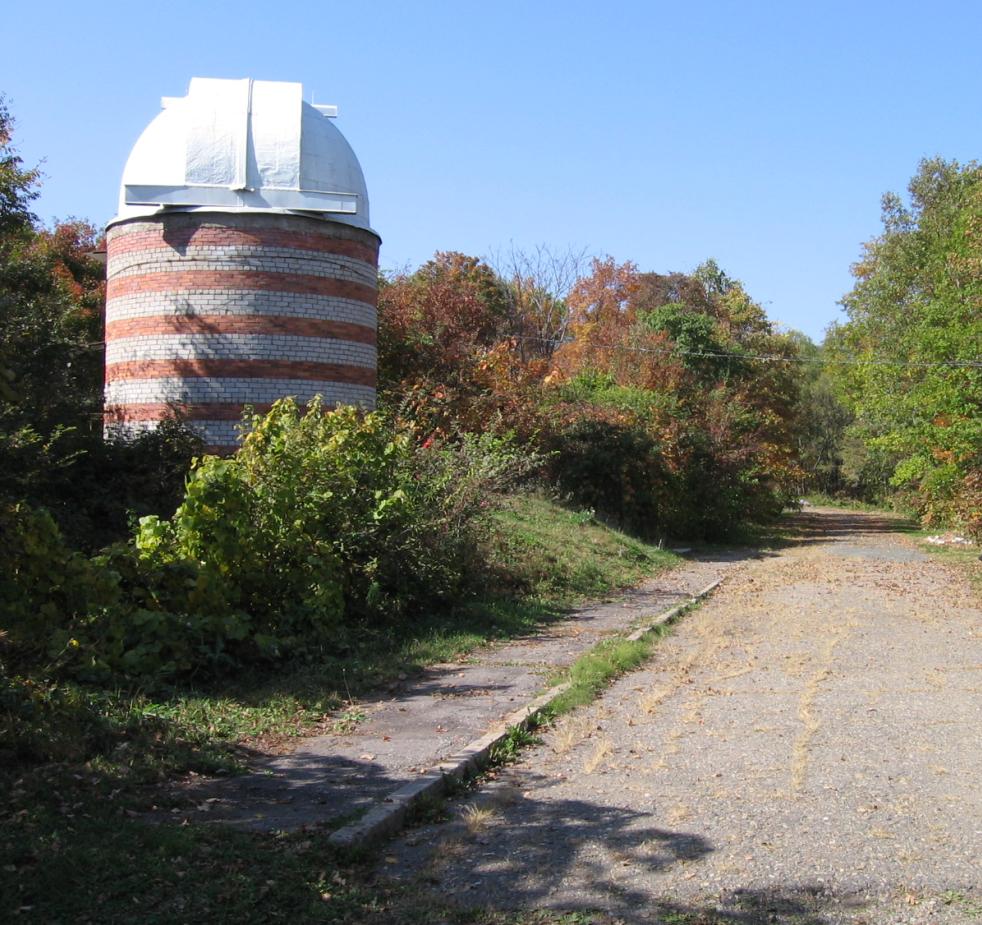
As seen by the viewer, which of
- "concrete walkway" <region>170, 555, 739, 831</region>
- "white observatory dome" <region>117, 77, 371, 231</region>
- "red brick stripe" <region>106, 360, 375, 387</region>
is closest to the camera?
"concrete walkway" <region>170, 555, 739, 831</region>

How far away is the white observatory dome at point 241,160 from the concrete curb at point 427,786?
43.6 feet

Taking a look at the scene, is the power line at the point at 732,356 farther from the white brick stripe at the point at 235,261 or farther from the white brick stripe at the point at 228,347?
the white brick stripe at the point at 228,347

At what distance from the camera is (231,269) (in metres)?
18.9

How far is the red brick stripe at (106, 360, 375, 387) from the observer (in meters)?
18.7

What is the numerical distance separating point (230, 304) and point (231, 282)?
0.43 metres

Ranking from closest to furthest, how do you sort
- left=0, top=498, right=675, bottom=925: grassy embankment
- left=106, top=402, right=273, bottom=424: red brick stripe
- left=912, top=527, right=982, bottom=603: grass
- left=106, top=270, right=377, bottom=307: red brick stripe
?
left=0, top=498, right=675, bottom=925: grassy embankment, left=106, top=402, right=273, bottom=424: red brick stripe, left=106, top=270, right=377, bottom=307: red brick stripe, left=912, top=527, right=982, bottom=603: grass

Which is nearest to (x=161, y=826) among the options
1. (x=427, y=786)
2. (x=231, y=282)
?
(x=427, y=786)

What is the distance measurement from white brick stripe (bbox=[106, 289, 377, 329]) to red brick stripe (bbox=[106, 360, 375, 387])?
3.03ft

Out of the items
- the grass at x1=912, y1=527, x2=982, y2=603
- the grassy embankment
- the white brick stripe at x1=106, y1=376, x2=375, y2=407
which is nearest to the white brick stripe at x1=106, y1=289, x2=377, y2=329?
the white brick stripe at x1=106, y1=376, x2=375, y2=407

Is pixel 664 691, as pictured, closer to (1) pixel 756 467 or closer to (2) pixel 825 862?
(2) pixel 825 862

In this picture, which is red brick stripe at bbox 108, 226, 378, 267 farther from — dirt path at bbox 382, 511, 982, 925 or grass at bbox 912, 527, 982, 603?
grass at bbox 912, 527, 982, 603

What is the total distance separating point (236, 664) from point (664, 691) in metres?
3.88

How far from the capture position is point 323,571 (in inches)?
413

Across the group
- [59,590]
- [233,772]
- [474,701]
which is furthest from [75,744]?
[474,701]
